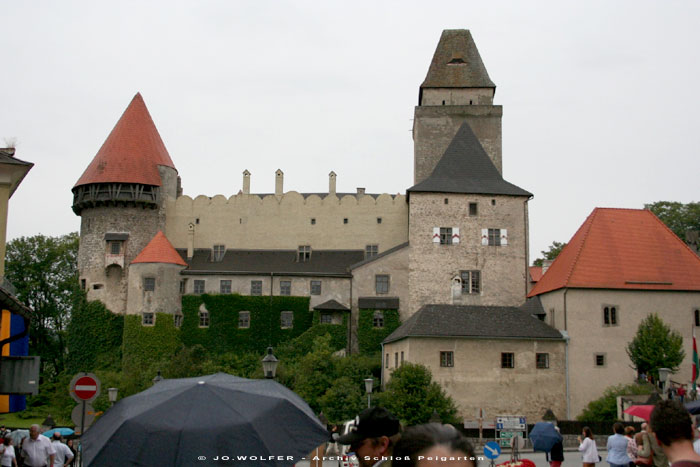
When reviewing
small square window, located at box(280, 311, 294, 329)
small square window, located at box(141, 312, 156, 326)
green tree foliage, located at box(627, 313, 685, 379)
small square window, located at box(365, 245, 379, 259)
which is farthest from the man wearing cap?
small square window, located at box(365, 245, 379, 259)

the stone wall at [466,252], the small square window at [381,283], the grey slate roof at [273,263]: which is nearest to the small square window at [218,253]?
the grey slate roof at [273,263]

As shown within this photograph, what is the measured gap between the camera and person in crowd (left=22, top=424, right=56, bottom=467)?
14672 mm

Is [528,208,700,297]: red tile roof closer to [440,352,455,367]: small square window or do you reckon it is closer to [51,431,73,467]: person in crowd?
[440,352,455,367]: small square window

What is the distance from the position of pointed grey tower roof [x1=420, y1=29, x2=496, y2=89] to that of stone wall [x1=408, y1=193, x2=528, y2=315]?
1019 centimetres

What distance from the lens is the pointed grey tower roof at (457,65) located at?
56438mm

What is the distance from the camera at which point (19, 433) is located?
876 inches

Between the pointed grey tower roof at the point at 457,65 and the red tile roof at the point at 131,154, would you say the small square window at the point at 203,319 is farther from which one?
the pointed grey tower roof at the point at 457,65

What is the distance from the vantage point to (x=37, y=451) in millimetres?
14719

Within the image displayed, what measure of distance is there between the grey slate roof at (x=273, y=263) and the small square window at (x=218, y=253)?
279mm

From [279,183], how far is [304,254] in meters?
5.59

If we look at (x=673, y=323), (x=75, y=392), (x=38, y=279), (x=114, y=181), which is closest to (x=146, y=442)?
(x=75, y=392)

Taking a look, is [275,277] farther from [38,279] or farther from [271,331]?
[38,279]

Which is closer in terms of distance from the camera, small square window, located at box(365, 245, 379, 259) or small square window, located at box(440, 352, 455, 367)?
small square window, located at box(440, 352, 455, 367)

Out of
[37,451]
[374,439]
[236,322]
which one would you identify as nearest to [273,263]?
[236,322]
